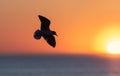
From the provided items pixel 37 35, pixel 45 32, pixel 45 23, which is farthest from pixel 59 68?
pixel 37 35

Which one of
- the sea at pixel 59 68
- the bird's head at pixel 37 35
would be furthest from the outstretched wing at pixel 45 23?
the sea at pixel 59 68

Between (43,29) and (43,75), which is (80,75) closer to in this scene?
(43,75)

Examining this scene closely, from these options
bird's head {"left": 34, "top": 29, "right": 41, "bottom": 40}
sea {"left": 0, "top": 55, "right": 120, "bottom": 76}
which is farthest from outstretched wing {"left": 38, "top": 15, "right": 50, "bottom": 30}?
sea {"left": 0, "top": 55, "right": 120, "bottom": 76}

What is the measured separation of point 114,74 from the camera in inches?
3223

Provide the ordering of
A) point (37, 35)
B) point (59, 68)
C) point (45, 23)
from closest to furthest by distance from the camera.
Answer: point (37, 35)
point (45, 23)
point (59, 68)

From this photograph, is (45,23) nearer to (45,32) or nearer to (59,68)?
(45,32)

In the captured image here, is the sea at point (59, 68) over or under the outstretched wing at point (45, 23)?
over

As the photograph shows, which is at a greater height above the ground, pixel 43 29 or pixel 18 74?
pixel 18 74

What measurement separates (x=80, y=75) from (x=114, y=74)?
13.7 ft

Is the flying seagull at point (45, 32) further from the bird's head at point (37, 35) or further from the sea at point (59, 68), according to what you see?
the sea at point (59, 68)

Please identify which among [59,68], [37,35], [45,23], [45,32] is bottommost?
[37,35]

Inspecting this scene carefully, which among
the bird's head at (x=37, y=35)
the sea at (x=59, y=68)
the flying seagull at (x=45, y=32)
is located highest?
the sea at (x=59, y=68)

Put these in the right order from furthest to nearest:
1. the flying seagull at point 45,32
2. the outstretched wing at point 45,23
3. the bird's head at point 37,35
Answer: the outstretched wing at point 45,23, the flying seagull at point 45,32, the bird's head at point 37,35

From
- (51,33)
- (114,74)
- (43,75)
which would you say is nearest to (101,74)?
(114,74)
